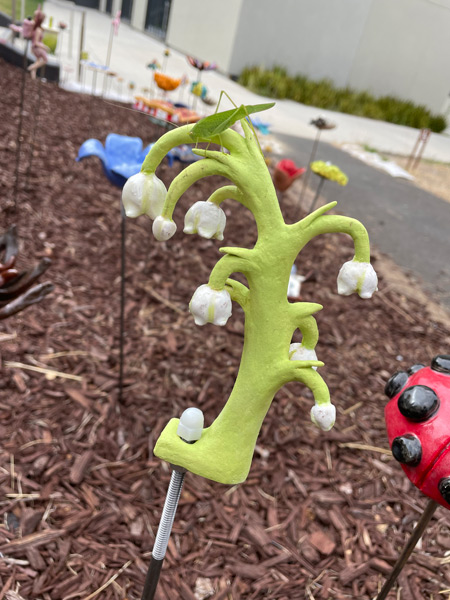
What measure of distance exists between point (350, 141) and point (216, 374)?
6433 millimetres

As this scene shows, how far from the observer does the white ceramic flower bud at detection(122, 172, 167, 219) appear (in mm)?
636

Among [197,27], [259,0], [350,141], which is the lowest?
[350,141]

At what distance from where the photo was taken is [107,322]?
1933mm

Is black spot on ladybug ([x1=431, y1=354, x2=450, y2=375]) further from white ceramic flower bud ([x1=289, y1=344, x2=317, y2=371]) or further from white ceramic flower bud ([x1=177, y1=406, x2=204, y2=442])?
white ceramic flower bud ([x1=177, y1=406, x2=204, y2=442])

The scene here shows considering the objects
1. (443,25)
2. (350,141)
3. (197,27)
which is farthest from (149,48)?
(443,25)

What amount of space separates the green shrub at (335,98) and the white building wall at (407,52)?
34 centimetres

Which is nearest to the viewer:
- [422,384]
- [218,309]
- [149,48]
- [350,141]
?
[218,309]

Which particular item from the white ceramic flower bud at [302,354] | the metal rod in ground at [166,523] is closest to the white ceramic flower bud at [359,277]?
the white ceramic flower bud at [302,354]

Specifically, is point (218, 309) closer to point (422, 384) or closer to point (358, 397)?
point (422, 384)

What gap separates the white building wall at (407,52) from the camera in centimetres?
1043

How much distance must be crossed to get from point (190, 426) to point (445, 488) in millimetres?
376

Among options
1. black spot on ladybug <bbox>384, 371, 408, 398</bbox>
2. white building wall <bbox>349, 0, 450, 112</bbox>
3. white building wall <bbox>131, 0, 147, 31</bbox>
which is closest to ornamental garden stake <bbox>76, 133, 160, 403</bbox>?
black spot on ladybug <bbox>384, 371, 408, 398</bbox>

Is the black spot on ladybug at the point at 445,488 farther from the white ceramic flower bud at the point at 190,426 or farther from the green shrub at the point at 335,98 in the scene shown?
the green shrub at the point at 335,98

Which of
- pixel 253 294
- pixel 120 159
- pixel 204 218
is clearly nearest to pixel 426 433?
pixel 253 294
